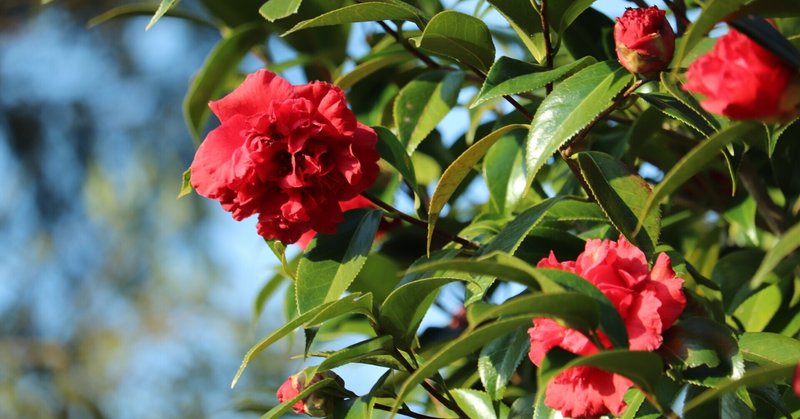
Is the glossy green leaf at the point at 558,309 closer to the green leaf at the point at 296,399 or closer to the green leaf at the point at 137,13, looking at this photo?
the green leaf at the point at 296,399

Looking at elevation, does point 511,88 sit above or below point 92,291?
above

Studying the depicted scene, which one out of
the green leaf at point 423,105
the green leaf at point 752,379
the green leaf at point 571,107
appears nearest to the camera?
the green leaf at point 752,379

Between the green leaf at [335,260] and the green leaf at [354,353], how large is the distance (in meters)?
0.08

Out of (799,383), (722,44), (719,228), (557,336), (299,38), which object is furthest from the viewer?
(299,38)

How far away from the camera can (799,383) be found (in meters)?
0.51

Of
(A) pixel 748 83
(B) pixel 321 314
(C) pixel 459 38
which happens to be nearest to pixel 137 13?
(C) pixel 459 38

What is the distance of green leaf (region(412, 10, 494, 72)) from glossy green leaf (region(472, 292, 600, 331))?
1.08 ft

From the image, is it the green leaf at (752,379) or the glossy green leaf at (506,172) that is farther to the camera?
the glossy green leaf at (506,172)

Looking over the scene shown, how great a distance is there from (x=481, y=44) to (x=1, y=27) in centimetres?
504

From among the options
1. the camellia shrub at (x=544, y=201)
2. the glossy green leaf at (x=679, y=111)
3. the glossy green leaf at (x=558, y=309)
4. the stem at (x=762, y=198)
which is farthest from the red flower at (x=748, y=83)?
the stem at (x=762, y=198)

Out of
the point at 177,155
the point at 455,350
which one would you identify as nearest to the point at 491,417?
the point at 455,350

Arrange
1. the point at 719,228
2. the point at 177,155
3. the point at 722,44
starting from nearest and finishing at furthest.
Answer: the point at 722,44
the point at 719,228
the point at 177,155

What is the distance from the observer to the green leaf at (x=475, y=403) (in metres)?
0.99

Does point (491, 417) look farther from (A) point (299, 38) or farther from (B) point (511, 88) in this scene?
(A) point (299, 38)
